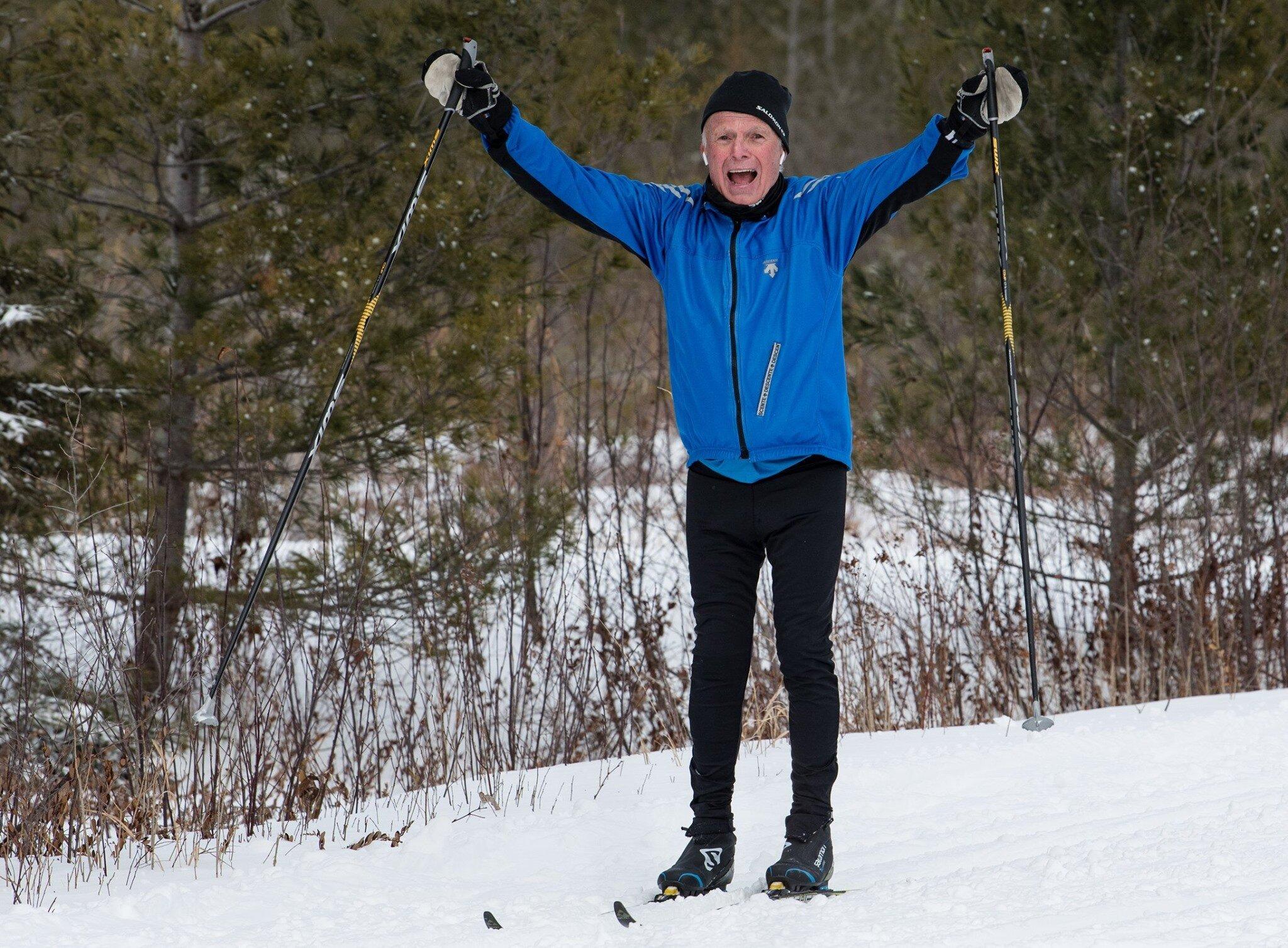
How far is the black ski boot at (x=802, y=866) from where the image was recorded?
8.45ft

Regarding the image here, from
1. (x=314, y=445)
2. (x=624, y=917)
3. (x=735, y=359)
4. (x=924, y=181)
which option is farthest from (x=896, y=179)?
(x=624, y=917)

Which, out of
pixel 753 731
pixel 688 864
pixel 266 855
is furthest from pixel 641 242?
pixel 753 731

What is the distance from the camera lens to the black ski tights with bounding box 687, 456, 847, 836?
8.80 feet

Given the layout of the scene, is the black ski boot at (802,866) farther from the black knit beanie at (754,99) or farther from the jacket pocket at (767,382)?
the black knit beanie at (754,99)

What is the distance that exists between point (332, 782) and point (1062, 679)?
3.27m

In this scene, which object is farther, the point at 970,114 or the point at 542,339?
the point at 542,339

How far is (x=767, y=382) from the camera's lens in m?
2.67

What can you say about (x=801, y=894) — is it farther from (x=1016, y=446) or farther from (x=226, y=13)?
(x=226, y=13)

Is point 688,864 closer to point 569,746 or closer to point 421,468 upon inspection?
point 569,746

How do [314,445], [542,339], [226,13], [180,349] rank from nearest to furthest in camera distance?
[314,445]
[180,349]
[226,13]
[542,339]

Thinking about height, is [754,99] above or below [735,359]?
above

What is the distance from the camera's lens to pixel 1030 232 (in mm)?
5586

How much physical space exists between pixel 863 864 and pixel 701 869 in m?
0.44

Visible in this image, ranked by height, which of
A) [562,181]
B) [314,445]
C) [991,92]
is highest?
[991,92]
